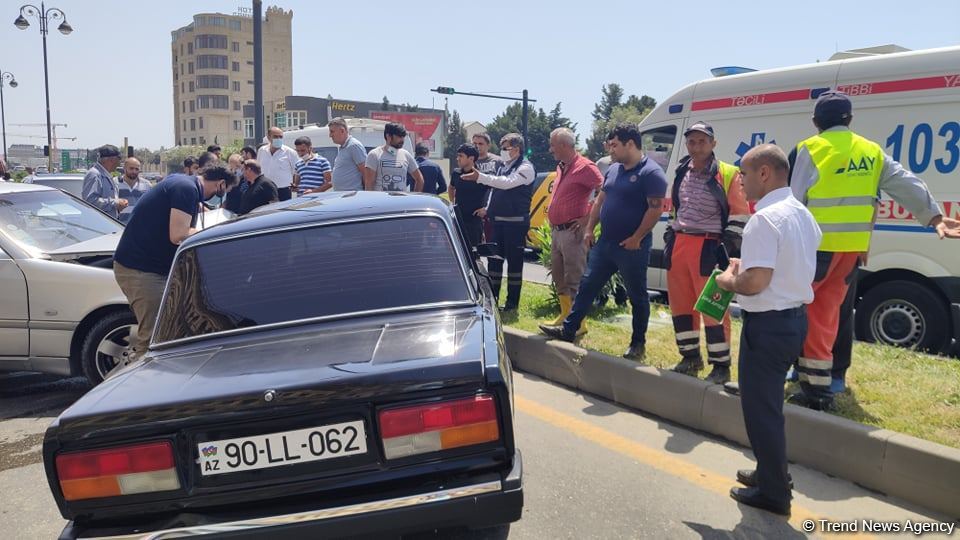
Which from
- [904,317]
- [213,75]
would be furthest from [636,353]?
[213,75]

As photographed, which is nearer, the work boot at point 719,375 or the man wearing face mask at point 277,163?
the work boot at point 719,375

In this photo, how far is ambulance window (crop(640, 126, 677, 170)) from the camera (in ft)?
26.3

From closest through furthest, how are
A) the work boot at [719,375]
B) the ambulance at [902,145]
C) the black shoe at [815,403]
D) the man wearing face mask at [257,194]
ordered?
the black shoe at [815,403] < the work boot at [719,375] < the ambulance at [902,145] < the man wearing face mask at [257,194]

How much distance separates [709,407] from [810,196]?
1.47 m

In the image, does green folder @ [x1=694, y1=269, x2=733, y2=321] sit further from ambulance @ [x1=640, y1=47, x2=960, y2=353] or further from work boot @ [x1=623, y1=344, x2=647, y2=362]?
ambulance @ [x1=640, y1=47, x2=960, y2=353]

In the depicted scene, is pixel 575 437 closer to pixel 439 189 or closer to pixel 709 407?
pixel 709 407

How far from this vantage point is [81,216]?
640 centimetres

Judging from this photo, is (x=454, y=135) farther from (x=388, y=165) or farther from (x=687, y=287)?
(x=687, y=287)

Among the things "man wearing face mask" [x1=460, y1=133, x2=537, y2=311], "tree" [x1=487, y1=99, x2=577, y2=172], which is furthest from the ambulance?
"tree" [x1=487, y1=99, x2=577, y2=172]

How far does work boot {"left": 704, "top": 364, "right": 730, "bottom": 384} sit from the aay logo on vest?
150 centimetres

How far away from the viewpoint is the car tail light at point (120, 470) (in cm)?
244

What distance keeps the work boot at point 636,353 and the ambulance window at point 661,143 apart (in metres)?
3.22

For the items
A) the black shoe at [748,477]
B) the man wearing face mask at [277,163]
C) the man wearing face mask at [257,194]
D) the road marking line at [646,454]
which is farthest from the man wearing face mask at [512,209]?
the man wearing face mask at [277,163]

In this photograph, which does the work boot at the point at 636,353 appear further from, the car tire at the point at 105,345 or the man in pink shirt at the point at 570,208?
the car tire at the point at 105,345
